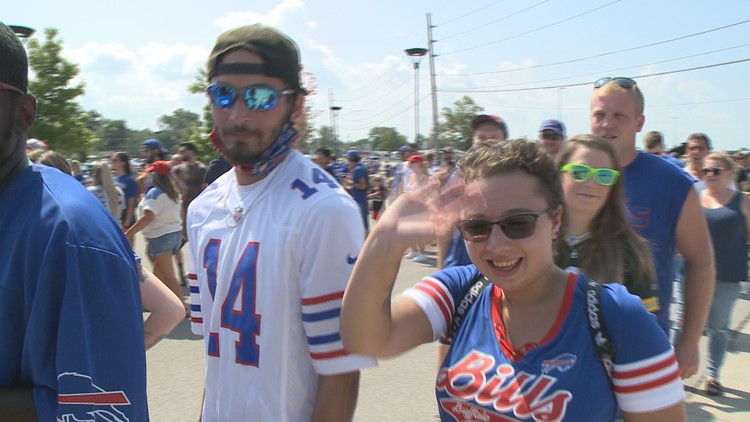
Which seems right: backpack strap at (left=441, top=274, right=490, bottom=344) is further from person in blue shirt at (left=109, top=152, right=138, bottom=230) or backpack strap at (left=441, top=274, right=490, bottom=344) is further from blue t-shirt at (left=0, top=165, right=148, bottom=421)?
person in blue shirt at (left=109, top=152, right=138, bottom=230)

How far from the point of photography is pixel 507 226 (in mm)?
1614

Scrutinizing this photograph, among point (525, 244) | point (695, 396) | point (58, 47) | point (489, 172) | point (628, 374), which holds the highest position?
point (58, 47)

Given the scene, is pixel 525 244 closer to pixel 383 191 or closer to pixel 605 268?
pixel 605 268

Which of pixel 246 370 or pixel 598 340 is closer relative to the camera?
pixel 598 340

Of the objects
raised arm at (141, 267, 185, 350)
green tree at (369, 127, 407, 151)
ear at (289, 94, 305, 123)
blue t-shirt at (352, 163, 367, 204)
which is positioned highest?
Result: ear at (289, 94, 305, 123)

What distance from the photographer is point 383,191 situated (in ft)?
45.1

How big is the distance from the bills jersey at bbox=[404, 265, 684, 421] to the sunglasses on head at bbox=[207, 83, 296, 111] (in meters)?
0.92

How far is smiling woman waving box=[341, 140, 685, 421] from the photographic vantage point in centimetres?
151

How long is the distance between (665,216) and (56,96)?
102ft

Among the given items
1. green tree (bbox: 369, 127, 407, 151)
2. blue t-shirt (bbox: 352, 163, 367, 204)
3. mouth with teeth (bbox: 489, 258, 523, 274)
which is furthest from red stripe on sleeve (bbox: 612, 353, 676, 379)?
green tree (bbox: 369, 127, 407, 151)

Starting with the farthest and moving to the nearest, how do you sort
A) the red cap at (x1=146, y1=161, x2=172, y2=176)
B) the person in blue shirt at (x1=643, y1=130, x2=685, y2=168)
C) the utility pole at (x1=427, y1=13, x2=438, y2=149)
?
the utility pole at (x1=427, y1=13, x2=438, y2=149) < the person in blue shirt at (x1=643, y1=130, x2=685, y2=168) < the red cap at (x1=146, y1=161, x2=172, y2=176)

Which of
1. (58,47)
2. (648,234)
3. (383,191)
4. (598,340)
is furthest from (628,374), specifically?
(58,47)

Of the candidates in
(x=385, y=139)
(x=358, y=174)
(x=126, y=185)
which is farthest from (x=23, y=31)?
(x=385, y=139)

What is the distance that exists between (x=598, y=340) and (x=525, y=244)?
0.98ft
